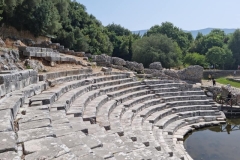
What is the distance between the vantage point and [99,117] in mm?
8117

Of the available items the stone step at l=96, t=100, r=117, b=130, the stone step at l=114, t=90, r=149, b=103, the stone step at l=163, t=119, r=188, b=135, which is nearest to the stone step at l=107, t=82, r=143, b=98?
the stone step at l=114, t=90, r=149, b=103

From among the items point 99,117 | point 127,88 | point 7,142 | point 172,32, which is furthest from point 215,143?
point 172,32

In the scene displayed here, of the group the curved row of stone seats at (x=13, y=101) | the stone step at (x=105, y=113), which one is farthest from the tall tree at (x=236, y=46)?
the curved row of stone seats at (x=13, y=101)

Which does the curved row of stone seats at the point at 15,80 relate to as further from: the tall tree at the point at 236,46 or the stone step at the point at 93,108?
the tall tree at the point at 236,46

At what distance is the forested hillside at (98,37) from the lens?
68.3 ft

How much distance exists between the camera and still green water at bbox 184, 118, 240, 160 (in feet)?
34.7

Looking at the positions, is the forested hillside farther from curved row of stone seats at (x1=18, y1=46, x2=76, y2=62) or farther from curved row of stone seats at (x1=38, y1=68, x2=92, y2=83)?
curved row of stone seats at (x1=38, y1=68, x2=92, y2=83)

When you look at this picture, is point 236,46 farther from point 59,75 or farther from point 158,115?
point 59,75

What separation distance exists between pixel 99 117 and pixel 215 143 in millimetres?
6684

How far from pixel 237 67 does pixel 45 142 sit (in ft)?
143

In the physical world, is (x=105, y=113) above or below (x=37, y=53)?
below

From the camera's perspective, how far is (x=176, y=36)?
170ft

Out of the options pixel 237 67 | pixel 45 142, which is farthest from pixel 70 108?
pixel 237 67

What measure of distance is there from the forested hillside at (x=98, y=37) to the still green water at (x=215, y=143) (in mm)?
14392
